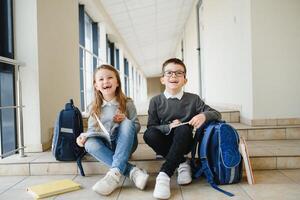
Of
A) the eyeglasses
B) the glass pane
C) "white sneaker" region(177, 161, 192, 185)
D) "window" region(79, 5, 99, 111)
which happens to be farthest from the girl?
"window" region(79, 5, 99, 111)

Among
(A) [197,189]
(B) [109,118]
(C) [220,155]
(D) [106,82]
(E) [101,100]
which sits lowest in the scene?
(A) [197,189]

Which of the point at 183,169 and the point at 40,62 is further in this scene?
the point at 40,62

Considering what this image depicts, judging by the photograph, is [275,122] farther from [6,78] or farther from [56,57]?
[6,78]

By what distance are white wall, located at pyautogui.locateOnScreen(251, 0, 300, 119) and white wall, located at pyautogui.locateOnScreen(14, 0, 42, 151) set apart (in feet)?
6.91

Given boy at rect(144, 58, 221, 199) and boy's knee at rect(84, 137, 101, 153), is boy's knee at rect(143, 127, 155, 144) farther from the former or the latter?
boy's knee at rect(84, 137, 101, 153)

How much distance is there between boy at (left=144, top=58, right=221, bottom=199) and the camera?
5.51 feet

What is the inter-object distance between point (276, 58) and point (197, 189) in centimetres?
173

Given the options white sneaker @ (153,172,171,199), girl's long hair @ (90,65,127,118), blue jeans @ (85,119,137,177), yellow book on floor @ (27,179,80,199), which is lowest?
yellow book on floor @ (27,179,80,199)

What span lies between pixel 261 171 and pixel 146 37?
20.8 ft

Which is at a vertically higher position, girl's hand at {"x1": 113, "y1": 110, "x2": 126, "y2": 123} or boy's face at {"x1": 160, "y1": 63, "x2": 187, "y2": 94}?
boy's face at {"x1": 160, "y1": 63, "x2": 187, "y2": 94}

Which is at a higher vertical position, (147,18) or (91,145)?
(147,18)

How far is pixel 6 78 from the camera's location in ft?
7.68

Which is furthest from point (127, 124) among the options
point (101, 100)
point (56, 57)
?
point (56, 57)

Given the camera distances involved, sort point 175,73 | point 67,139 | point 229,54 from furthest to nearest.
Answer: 1. point 229,54
2. point 67,139
3. point 175,73
